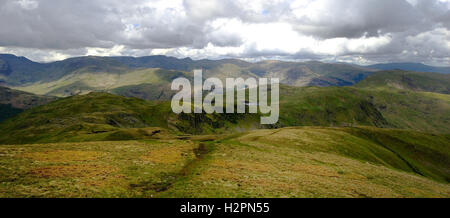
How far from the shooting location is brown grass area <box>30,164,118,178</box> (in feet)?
107

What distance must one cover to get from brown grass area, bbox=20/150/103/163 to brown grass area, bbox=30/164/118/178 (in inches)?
177

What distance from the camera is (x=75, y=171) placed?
3438cm

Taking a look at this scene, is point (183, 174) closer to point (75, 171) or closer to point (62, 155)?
point (75, 171)

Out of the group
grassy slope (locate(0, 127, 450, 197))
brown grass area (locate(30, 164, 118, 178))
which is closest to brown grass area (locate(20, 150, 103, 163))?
grassy slope (locate(0, 127, 450, 197))

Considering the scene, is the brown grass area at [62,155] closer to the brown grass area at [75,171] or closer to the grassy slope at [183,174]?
the grassy slope at [183,174]

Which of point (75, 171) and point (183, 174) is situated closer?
point (75, 171)

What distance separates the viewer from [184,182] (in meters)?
33.1

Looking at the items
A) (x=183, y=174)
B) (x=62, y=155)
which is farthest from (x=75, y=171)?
(x=183, y=174)

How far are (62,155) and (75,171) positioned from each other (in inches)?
441

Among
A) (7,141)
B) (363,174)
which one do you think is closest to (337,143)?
(363,174)

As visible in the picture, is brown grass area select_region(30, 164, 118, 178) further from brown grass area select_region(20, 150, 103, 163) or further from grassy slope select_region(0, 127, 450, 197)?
brown grass area select_region(20, 150, 103, 163)

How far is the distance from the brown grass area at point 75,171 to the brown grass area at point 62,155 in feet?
14.8
